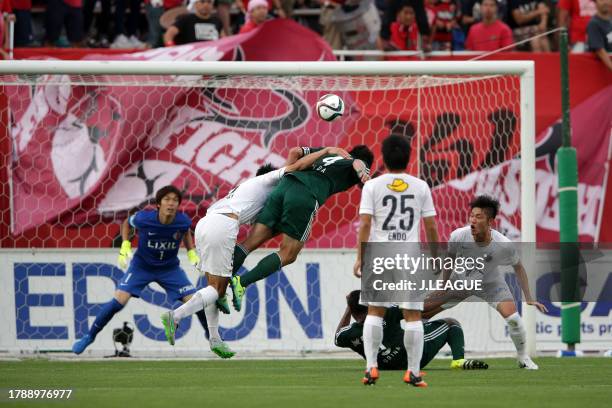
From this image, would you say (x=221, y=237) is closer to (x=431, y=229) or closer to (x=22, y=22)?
(x=431, y=229)

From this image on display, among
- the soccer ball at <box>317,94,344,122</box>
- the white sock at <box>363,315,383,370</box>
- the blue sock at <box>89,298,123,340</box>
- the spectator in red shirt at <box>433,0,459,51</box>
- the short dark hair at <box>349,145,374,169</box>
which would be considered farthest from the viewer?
the spectator in red shirt at <box>433,0,459,51</box>

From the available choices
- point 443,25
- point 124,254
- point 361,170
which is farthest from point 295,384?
point 443,25

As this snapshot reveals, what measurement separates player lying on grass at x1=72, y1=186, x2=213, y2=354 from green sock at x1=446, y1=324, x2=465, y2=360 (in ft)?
10.4

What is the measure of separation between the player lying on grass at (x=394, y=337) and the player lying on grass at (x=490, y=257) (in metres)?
0.42

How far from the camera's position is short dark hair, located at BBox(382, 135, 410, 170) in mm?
9188

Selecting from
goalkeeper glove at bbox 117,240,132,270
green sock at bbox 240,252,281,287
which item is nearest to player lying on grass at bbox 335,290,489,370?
green sock at bbox 240,252,281,287

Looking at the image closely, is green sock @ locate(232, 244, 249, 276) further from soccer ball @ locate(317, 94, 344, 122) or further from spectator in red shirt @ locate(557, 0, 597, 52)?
spectator in red shirt @ locate(557, 0, 597, 52)

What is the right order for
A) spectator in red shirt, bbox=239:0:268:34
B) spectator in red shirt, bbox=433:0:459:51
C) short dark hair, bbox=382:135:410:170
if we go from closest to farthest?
short dark hair, bbox=382:135:410:170 < spectator in red shirt, bbox=239:0:268:34 < spectator in red shirt, bbox=433:0:459:51

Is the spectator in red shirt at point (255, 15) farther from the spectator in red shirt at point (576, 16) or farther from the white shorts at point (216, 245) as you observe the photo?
the white shorts at point (216, 245)

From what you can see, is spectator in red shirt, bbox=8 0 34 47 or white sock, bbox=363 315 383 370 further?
spectator in red shirt, bbox=8 0 34 47

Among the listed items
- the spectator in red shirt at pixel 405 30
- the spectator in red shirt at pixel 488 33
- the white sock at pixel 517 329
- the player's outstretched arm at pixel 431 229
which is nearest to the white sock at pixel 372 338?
the player's outstretched arm at pixel 431 229

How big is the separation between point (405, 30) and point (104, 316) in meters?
6.52

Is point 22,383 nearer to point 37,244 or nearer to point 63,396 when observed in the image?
point 63,396

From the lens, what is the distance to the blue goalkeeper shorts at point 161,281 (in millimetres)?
13422
